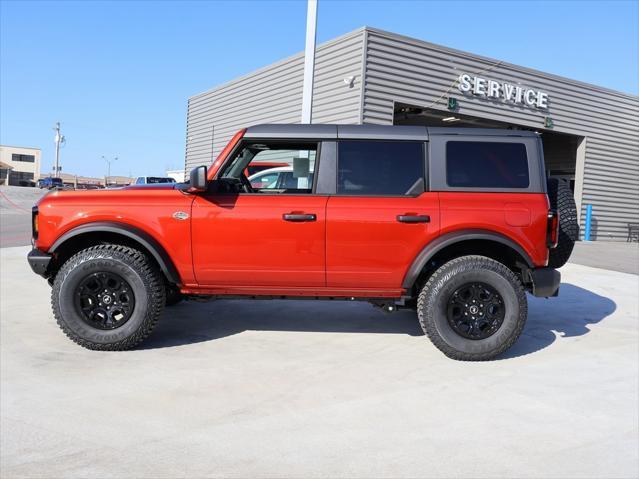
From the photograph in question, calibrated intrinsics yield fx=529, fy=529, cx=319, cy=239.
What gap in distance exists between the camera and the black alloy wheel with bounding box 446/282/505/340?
4363 mm

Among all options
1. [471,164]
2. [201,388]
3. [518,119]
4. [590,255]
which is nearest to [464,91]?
[518,119]

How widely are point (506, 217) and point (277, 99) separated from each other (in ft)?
46.1

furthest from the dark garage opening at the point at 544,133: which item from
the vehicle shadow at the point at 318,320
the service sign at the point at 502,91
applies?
the vehicle shadow at the point at 318,320

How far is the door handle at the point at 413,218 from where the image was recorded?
4316 mm

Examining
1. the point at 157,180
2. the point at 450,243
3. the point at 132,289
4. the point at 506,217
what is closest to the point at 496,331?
the point at 450,243

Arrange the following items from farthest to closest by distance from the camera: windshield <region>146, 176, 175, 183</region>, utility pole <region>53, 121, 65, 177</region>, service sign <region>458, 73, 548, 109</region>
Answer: utility pole <region>53, 121, 65, 177</region>
windshield <region>146, 176, 175, 183</region>
service sign <region>458, 73, 548, 109</region>

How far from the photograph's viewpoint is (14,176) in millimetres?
91750

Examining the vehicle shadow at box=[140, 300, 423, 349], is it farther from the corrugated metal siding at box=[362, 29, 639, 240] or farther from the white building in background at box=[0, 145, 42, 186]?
the white building in background at box=[0, 145, 42, 186]

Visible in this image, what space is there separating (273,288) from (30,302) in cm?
323

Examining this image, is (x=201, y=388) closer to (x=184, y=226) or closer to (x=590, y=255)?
(x=184, y=226)

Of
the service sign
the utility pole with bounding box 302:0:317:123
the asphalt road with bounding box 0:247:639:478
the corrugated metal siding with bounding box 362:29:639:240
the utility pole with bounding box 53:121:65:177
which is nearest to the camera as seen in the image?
the asphalt road with bounding box 0:247:639:478

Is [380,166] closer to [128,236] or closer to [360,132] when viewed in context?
[360,132]

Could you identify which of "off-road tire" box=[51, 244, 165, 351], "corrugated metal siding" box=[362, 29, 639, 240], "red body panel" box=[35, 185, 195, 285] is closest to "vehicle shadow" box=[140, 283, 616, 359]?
"off-road tire" box=[51, 244, 165, 351]

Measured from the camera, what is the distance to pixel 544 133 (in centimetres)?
1948
